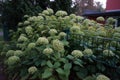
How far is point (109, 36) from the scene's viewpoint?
3.54 m

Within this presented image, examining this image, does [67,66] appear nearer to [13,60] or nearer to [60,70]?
[60,70]

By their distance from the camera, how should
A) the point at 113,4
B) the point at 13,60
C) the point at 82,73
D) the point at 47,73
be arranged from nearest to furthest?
the point at 47,73
the point at 82,73
the point at 13,60
the point at 113,4

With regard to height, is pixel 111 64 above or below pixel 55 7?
below

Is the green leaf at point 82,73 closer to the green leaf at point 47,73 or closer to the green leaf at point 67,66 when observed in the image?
the green leaf at point 67,66

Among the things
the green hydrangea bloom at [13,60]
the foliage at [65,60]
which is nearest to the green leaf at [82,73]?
the foliage at [65,60]

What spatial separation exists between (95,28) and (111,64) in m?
1.36

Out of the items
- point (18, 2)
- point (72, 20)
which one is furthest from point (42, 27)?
point (18, 2)

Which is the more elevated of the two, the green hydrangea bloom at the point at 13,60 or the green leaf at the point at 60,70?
the green hydrangea bloom at the point at 13,60

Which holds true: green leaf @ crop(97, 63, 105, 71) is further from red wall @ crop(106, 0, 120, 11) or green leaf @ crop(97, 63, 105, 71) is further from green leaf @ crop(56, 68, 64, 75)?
red wall @ crop(106, 0, 120, 11)

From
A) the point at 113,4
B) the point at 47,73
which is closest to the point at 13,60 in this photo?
the point at 47,73

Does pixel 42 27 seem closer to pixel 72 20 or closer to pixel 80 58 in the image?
pixel 72 20

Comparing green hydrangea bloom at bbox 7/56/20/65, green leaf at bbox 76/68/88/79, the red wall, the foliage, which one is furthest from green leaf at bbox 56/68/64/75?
the red wall

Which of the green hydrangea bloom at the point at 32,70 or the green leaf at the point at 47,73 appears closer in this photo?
the green leaf at the point at 47,73

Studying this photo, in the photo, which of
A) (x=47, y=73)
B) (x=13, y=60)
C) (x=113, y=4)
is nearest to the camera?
(x=47, y=73)
